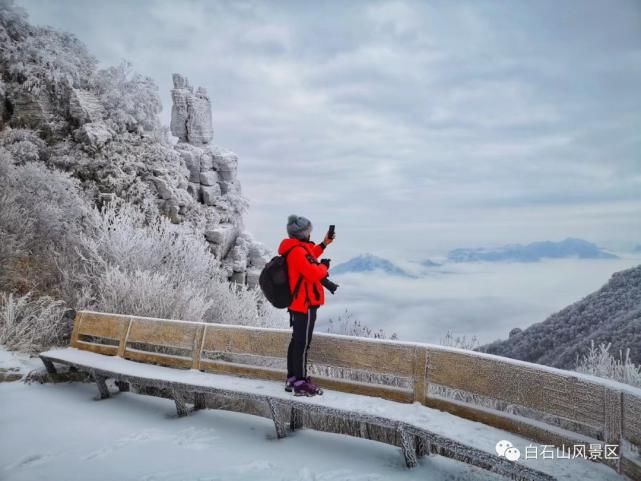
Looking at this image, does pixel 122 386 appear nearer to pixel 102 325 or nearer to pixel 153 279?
pixel 102 325

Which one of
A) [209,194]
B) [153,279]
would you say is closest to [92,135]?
[209,194]

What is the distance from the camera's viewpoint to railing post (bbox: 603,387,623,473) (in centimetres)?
272

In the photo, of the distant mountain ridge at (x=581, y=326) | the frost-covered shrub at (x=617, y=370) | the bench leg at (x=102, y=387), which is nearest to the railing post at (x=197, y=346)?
the bench leg at (x=102, y=387)

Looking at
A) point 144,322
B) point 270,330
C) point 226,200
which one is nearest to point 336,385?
point 270,330

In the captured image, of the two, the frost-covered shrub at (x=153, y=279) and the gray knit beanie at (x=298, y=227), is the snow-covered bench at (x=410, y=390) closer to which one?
the gray knit beanie at (x=298, y=227)

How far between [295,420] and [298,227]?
168cm

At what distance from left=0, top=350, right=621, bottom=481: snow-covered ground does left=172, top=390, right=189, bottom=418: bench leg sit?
69 mm

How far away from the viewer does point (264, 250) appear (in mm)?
21234

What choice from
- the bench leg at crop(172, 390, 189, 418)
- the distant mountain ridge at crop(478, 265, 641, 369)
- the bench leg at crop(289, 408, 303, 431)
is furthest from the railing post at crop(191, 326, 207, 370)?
the distant mountain ridge at crop(478, 265, 641, 369)

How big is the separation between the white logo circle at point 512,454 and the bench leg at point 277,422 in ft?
5.94

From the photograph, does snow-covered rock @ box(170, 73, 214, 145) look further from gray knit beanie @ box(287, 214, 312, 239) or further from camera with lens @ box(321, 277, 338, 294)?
camera with lens @ box(321, 277, 338, 294)

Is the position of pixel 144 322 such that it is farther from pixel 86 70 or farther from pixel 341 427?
pixel 86 70

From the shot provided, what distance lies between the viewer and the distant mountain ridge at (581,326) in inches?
575

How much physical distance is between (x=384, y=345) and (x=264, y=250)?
17.5 m
